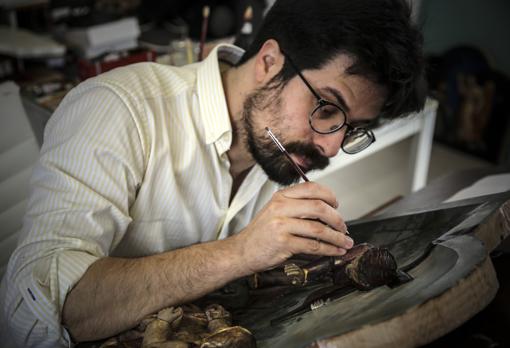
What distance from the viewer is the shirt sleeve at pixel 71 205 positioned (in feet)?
2.55

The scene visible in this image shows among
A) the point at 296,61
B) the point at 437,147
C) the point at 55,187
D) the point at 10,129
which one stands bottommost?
the point at 437,147

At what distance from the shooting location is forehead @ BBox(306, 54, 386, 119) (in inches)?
37.6

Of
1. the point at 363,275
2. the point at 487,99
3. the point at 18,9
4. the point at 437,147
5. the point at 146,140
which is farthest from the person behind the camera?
the point at 437,147

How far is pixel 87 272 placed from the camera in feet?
2.60

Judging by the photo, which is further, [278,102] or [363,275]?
[278,102]

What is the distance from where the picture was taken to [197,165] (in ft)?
3.52

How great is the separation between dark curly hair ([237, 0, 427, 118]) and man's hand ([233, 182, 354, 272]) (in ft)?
1.05

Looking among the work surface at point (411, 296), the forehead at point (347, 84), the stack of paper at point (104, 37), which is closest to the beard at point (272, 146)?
the forehead at point (347, 84)

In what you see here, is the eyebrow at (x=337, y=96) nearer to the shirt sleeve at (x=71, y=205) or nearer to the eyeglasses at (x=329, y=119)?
the eyeglasses at (x=329, y=119)

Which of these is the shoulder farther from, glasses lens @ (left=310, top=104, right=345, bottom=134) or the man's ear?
glasses lens @ (left=310, top=104, right=345, bottom=134)

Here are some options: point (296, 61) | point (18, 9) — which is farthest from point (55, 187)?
point (18, 9)

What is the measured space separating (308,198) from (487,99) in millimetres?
2587

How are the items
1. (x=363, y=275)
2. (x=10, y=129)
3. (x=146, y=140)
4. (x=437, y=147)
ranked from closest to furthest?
1. (x=363, y=275)
2. (x=146, y=140)
3. (x=10, y=129)
4. (x=437, y=147)

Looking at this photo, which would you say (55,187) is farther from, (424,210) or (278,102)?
(424,210)
